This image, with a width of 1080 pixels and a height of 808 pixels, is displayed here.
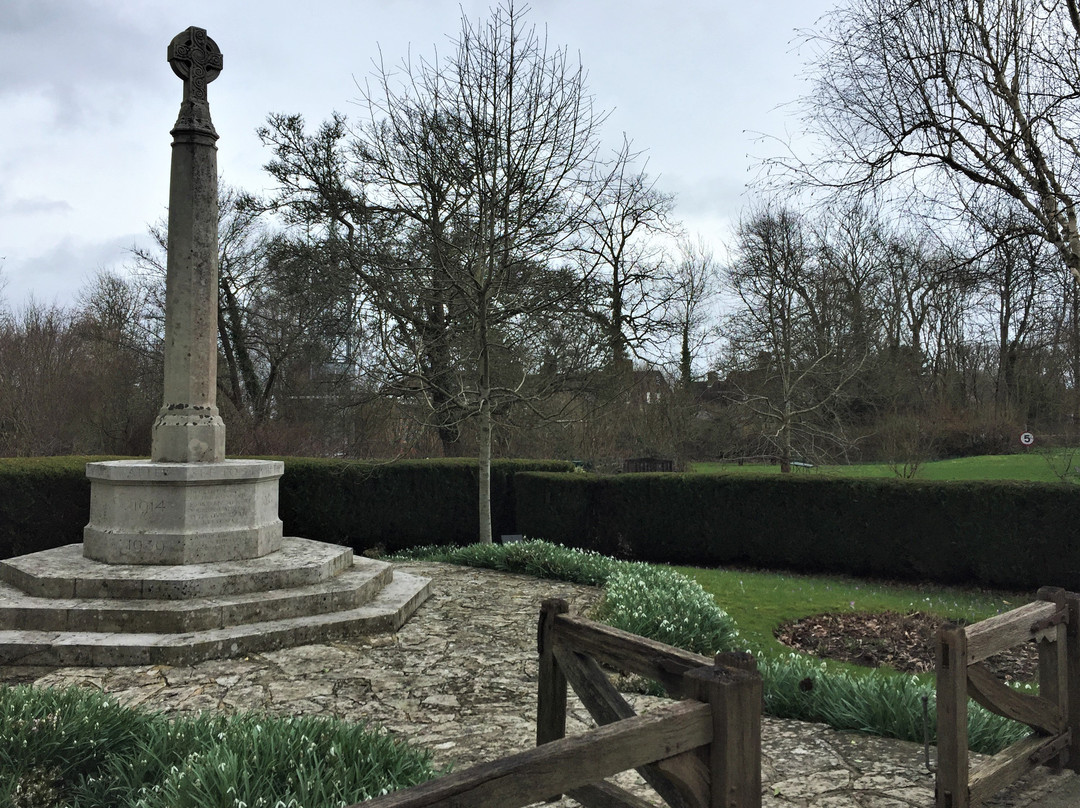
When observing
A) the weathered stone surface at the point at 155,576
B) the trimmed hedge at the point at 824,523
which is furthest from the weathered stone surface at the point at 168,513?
the trimmed hedge at the point at 824,523

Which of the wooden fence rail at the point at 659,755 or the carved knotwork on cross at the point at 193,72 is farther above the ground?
the carved knotwork on cross at the point at 193,72

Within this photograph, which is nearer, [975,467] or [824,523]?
[824,523]

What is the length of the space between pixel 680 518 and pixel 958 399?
69.4 ft

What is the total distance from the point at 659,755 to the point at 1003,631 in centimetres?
224

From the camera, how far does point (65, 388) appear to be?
17.8 metres

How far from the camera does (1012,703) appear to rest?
131 inches

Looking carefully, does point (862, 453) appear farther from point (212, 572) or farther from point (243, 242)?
point (212, 572)

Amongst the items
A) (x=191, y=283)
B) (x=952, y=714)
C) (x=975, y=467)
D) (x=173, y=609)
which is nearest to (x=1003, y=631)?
(x=952, y=714)

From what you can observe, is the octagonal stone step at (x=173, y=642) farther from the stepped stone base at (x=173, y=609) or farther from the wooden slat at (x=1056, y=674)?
the wooden slat at (x=1056, y=674)

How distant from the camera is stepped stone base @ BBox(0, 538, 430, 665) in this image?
5.11 m

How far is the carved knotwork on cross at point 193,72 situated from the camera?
6.89 meters

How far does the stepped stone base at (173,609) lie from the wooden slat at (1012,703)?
14.5 ft

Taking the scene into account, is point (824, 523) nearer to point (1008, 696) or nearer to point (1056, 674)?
point (1056, 674)

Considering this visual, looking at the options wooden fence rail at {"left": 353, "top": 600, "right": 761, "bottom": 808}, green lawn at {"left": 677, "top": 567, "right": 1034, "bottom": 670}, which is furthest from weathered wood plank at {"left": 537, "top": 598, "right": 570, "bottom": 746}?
green lawn at {"left": 677, "top": 567, "right": 1034, "bottom": 670}
